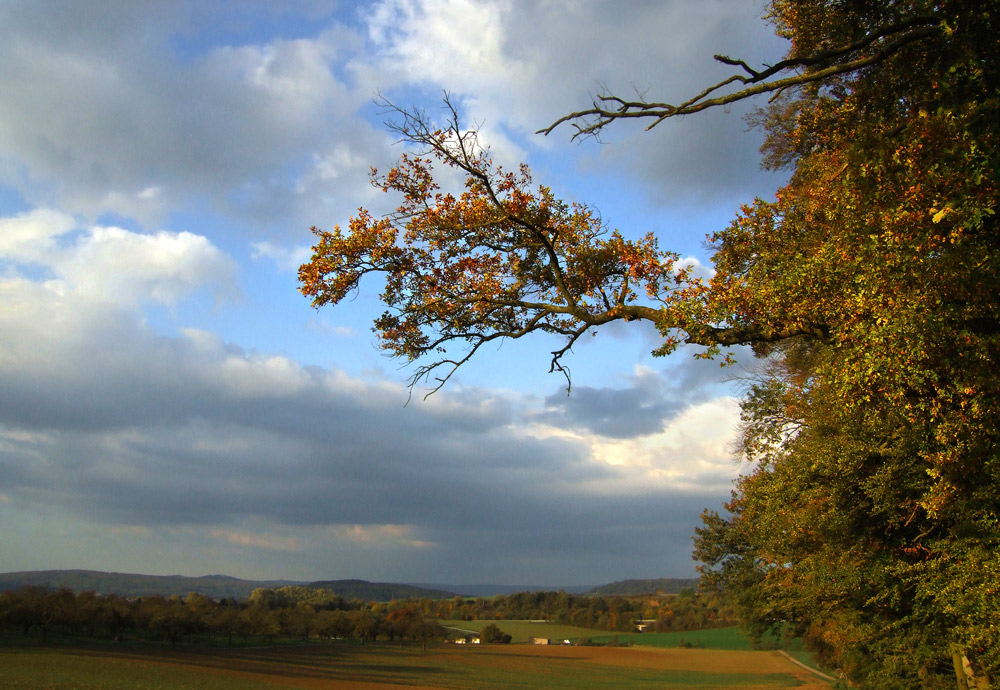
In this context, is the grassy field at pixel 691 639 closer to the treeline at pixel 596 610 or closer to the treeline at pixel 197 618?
the treeline at pixel 596 610

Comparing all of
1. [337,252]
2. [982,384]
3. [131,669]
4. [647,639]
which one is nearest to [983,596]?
[982,384]

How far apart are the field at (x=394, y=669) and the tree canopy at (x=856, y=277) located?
45116 millimetres

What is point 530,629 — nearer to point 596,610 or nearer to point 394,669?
point 596,610

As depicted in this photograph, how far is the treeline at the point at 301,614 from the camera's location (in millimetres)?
84188

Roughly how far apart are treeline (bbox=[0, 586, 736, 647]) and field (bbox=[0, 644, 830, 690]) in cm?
921

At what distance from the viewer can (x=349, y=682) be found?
68.8 metres

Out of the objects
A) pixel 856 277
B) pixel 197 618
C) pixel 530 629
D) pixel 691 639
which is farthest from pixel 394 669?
pixel 856 277

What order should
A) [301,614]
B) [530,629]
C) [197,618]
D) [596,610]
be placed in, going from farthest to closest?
[596,610] < [530,629] < [301,614] < [197,618]

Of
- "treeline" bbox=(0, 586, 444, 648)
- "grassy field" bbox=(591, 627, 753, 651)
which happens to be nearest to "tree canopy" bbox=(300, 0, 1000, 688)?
"treeline" bbox=(0, 586, 444, 648)

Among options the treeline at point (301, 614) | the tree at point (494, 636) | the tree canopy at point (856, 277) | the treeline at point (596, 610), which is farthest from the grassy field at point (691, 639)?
the tree canopy at point (856, 277)

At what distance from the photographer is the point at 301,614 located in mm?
123625

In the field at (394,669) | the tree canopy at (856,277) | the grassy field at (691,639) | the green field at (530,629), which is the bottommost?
the green field at (530,629)

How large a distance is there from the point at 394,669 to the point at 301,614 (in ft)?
142

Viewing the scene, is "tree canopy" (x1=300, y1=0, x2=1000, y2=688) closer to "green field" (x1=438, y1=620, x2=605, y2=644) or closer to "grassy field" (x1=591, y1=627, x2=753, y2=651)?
"grassy field" (x1=591, y1=627, x2=753, y2=651)
